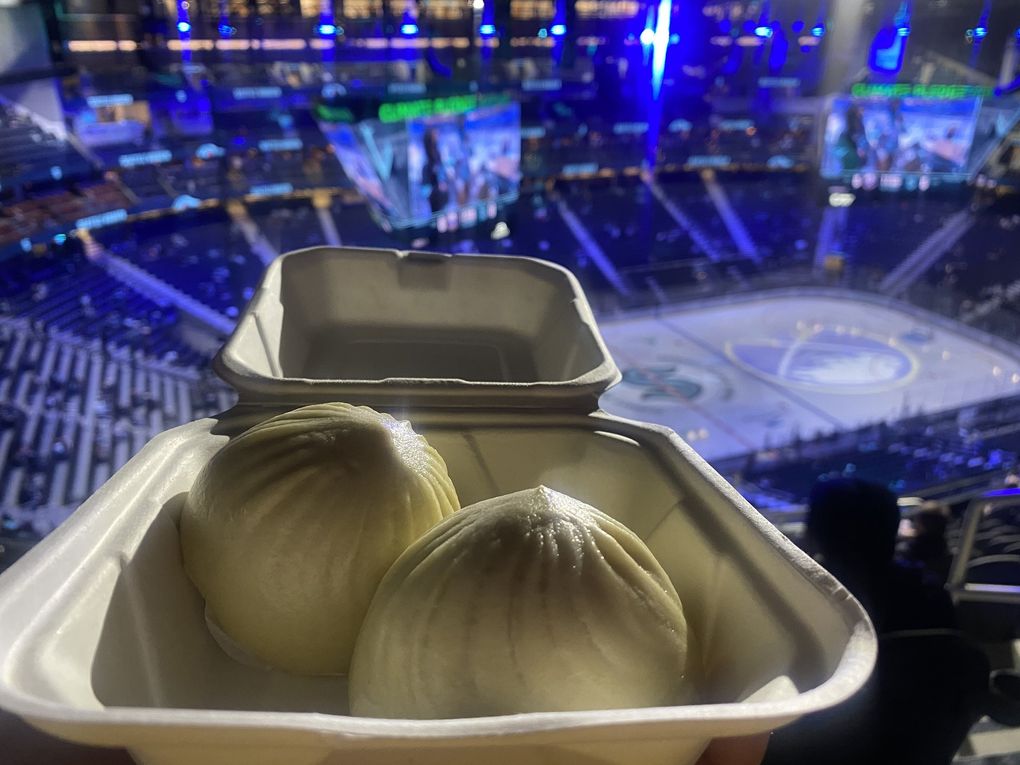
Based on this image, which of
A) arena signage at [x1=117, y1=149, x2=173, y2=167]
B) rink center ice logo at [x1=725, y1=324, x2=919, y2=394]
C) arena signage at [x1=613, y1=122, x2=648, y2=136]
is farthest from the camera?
arena signage at [x1=613, y1=122, x2=648, y2=136]

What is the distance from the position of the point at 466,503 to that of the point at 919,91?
8.69 meters

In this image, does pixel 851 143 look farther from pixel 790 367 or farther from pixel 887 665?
pixel 887 665

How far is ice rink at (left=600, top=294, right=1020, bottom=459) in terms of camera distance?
7.04 m

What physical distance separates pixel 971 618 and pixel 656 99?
8361 millimetres

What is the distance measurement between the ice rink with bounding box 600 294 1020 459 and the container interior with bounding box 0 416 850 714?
5.78m

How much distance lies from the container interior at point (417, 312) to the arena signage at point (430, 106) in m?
5.30

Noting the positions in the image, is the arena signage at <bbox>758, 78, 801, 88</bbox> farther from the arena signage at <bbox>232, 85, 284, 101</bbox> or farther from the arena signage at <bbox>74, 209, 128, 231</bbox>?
the arena signage at <bbox>74, 209, 128, 231</bbox>

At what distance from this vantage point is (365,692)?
1.52 feet

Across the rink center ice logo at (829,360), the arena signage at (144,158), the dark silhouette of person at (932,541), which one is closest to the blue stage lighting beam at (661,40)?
the rink center ice logo at (829,360)

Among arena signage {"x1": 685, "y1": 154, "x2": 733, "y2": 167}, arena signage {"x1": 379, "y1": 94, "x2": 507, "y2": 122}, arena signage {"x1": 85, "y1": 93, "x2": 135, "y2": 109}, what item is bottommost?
arena signage {"x1": 685, "y1": 154, "x2": 733, "y2": 167}

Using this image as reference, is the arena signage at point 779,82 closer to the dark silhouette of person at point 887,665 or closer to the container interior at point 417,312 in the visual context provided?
the dark silhouette of person at point 887,665

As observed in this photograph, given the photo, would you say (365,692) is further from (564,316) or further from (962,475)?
(962,475)

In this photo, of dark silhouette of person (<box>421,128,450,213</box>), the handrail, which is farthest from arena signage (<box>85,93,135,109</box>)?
the handrail

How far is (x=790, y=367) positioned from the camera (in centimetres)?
794
